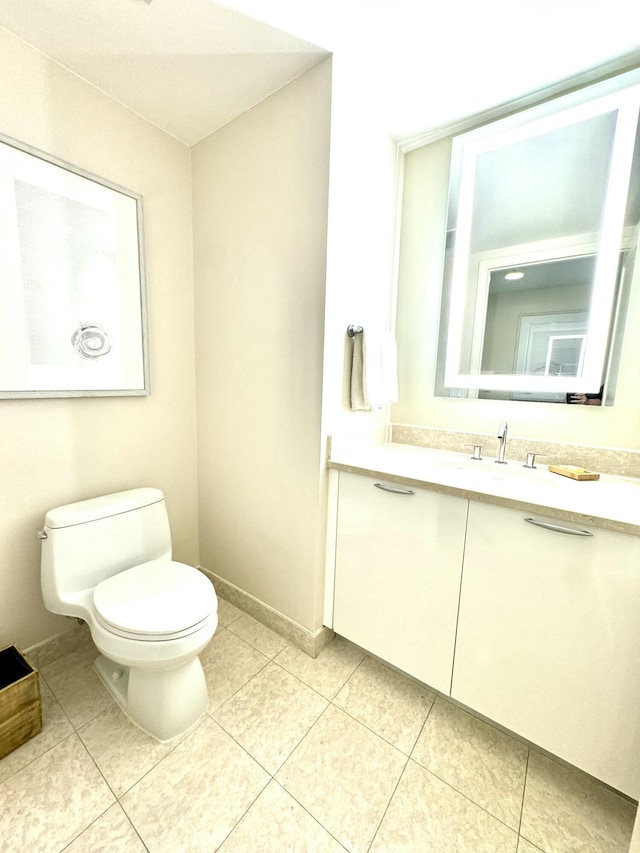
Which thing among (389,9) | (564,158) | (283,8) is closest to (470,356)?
(564,158)

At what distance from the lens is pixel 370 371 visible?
140 cm

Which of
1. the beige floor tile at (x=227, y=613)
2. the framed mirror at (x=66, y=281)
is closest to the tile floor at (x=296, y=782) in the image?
the beige floor tile at (x=227, y=613)

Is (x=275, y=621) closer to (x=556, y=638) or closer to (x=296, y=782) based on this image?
(x=296, y=782)

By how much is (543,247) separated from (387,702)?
1.88 meters

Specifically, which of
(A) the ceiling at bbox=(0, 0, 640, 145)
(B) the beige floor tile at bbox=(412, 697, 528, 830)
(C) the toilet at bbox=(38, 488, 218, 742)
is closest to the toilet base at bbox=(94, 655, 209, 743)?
(C) the toilet at bbox=(38, 488, 218, 742)

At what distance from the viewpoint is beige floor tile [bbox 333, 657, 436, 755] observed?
118 centimetres

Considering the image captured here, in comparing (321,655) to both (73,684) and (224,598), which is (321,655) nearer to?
(224,598)

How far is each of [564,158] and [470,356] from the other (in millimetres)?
797

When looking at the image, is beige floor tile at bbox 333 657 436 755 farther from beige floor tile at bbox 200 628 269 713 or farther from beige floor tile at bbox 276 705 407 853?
beige floor tile at bbox 200 628 269 713

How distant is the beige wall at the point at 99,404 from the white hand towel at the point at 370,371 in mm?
892

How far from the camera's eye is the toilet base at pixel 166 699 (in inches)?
43.6

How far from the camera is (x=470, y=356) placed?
1.58 metres

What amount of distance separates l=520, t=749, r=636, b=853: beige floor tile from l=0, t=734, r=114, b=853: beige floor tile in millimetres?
1182

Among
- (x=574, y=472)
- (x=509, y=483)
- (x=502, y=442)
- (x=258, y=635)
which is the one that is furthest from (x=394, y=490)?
(x=258, y=635)
